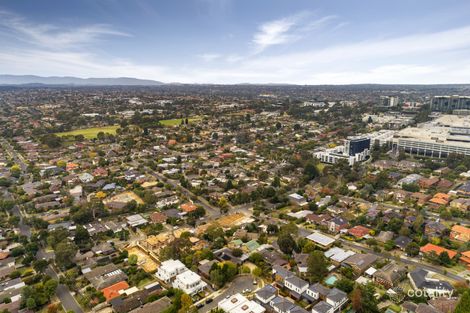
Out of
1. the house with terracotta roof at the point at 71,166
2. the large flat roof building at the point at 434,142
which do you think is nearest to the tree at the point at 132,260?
the house with terracotta roof at the point at 71,166

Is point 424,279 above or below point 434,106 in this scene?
below

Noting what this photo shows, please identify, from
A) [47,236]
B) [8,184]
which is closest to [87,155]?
[8,184]

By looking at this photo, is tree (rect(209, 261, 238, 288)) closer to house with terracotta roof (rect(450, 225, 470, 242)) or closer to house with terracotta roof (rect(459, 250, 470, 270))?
house with terracotta roof (rect(459, 250, 470, 270))

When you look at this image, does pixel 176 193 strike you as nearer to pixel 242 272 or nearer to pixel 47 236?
pixel 47 236

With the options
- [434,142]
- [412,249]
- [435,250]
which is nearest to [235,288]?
[412,249]

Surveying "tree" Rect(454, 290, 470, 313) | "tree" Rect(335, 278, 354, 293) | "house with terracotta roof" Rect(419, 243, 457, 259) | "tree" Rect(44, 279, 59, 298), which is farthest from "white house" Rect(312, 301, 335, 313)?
"tree" Rect(44, 279, 59, 298)

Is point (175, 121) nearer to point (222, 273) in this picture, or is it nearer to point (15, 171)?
point (15, 171)
